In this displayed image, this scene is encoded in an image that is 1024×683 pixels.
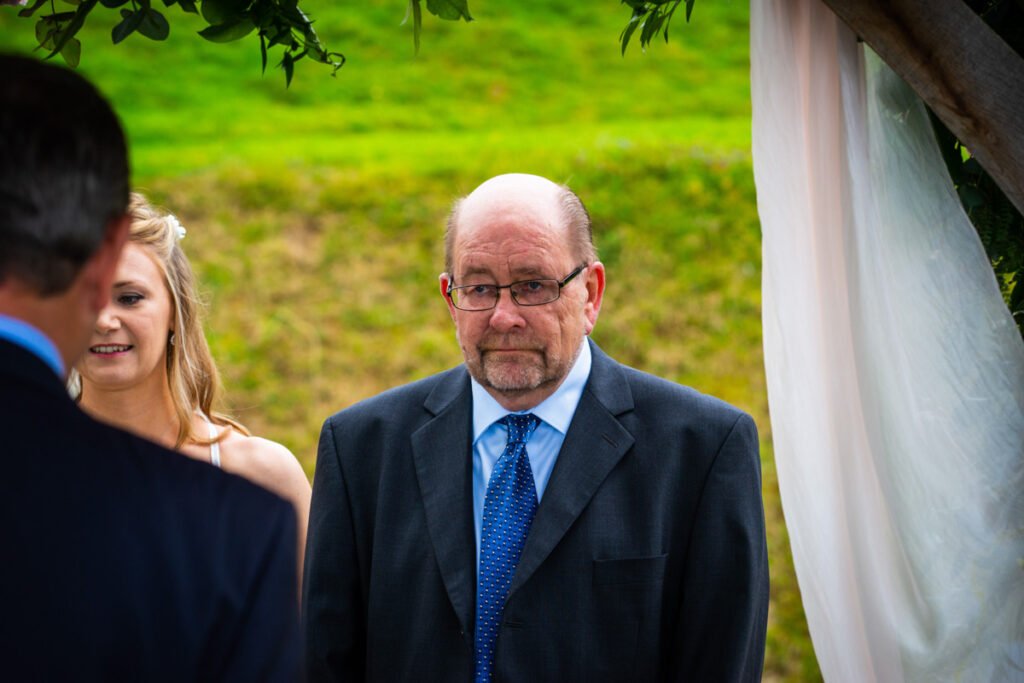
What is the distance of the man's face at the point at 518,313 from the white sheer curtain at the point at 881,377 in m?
0.50

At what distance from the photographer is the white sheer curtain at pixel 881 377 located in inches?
103

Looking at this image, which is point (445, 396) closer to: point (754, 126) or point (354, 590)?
point (354, 590)

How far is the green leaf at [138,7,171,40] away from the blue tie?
3.95 ft

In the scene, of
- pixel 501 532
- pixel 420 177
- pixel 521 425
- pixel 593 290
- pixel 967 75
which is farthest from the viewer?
pixel 420 177

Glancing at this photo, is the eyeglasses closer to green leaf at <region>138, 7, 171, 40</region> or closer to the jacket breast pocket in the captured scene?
the jacket breast pocket

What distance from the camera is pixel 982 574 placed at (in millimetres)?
2619

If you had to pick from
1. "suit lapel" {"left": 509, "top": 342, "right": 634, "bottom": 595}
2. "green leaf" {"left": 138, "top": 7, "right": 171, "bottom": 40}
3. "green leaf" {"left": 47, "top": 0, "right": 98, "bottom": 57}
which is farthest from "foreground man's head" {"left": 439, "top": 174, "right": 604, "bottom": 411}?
"green leaf" {"left": 47, "top": 0, "right": 98, "bottom": 57}

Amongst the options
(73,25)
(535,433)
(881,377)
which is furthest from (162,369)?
(881,377)

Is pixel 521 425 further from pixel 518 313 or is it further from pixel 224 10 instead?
pixel 224 10

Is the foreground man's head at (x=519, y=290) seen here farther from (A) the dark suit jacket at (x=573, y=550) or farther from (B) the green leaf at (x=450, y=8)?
(B) the green leaf at (x=450, y=8)

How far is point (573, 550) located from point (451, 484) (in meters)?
0.33

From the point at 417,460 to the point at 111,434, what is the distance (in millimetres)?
1480

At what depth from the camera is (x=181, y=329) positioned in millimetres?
3508

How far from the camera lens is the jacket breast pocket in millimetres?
2613
